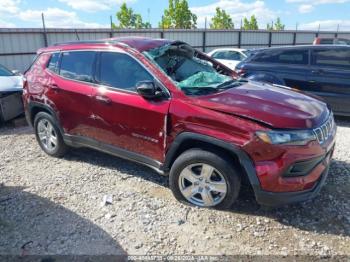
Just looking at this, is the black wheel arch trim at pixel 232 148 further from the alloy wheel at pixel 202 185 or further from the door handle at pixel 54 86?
the door handle at pixel 54 86

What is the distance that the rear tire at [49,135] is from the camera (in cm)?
490

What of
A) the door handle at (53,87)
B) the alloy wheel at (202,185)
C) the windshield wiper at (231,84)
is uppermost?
the windshield wiper at (231,84)

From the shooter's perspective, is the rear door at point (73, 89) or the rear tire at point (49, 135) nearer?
the rear door at point (73, 89)

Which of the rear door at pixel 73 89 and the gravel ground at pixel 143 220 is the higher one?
the rear door at pixel 73 89

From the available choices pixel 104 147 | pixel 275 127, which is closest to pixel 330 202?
pixel 275 127

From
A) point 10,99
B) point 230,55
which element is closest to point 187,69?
point 10,99

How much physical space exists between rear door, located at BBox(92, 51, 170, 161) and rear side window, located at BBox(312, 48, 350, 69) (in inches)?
176

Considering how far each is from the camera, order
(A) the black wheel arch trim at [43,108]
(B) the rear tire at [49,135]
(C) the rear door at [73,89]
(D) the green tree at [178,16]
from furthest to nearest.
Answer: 1. (D) the green tree at [178,16]
2. (B) the rear tire at [49,135]
3. (A) the black wheel arch trim at [43,108]
4. (C) the rear door at [73,89]

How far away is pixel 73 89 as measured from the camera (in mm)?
4395

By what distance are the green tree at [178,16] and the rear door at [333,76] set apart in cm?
2549

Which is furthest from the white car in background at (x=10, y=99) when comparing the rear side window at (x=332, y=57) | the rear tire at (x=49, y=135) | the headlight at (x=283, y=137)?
the rear side window at (x=332, y=57)

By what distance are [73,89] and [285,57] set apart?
15.3 ft

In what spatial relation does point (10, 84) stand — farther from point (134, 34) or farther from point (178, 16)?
point (178, 16)

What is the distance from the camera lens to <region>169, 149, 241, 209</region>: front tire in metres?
3.33
